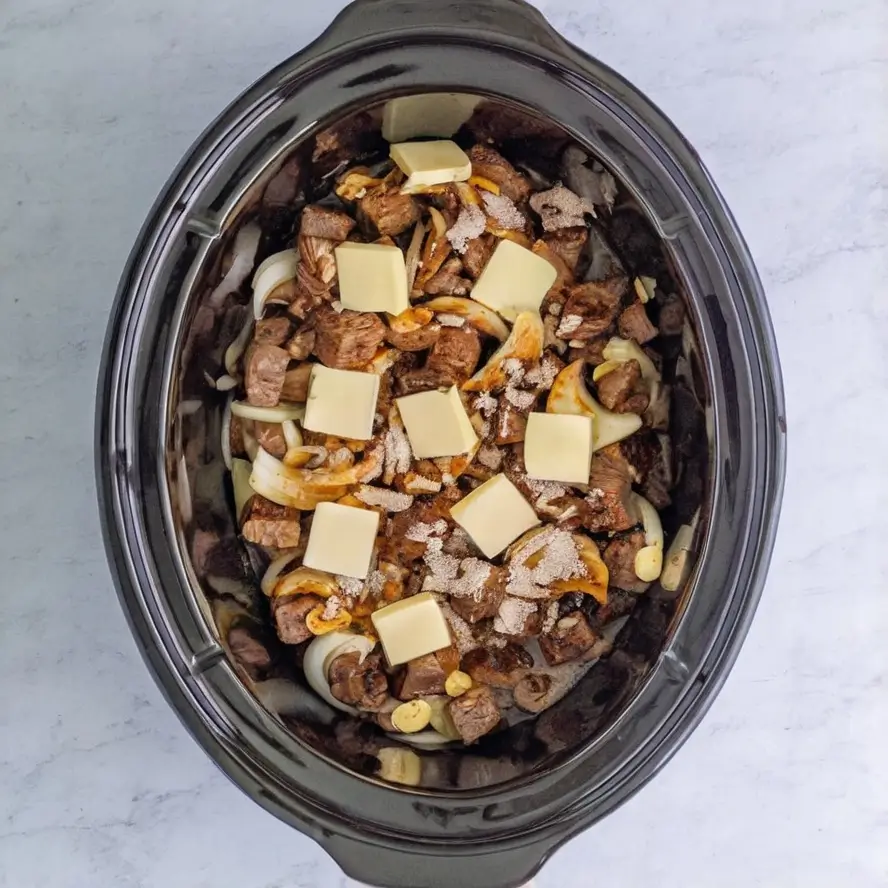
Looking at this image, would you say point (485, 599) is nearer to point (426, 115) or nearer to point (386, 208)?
point (386, 208)

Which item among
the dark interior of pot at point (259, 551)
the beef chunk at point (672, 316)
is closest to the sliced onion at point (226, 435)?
the dark interior of pot at point (259, 551)

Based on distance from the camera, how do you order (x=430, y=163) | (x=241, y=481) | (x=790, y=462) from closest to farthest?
(x=430, y=163) → (x=241, y=481) → (x=790, y=462)

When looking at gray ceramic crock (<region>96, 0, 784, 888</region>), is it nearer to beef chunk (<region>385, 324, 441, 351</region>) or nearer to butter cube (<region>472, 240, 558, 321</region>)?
butter cube (<region>472, 240, 558, 321</region>)

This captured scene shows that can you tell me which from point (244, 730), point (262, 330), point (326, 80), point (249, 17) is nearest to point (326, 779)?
point (244, 730)

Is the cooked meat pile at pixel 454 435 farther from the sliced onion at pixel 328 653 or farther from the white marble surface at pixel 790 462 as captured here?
the white marble surface at pixel 790 462

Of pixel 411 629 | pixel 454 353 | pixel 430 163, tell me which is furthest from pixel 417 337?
pixel 411 629

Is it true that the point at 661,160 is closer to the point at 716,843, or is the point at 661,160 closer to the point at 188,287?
the point at 188,287
